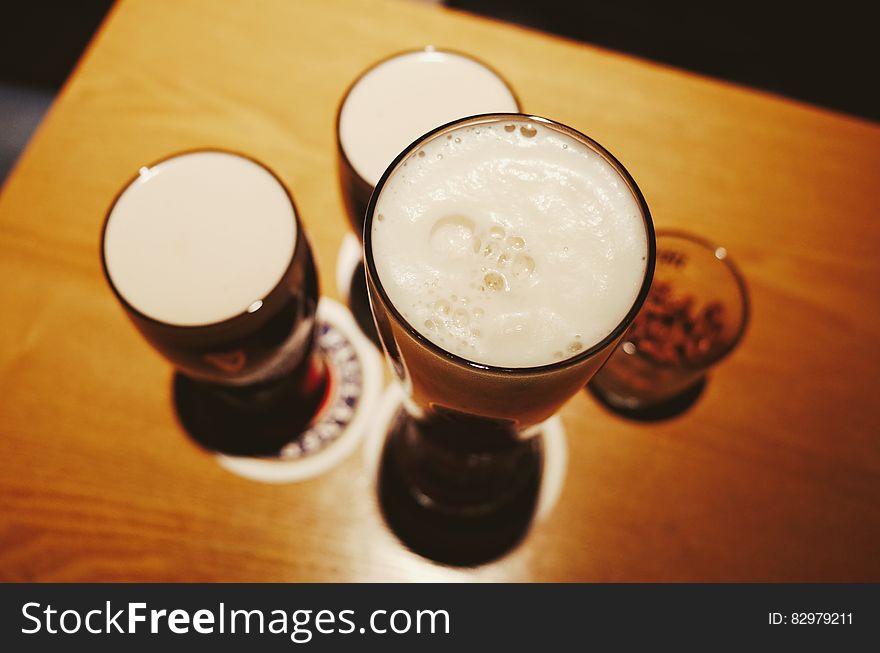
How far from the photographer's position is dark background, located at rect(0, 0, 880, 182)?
1.81 m

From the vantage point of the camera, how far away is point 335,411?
2.53 ft

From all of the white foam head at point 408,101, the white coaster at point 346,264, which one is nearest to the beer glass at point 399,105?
the white foam head at point 408,101

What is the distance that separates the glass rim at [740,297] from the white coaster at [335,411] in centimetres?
31

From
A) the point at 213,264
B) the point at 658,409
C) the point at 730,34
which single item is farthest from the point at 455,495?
the point at 730,34

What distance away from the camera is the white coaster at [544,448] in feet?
2.44

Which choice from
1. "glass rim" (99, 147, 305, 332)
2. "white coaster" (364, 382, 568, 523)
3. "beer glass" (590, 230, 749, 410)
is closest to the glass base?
"white coaster" (364, 382, 568, 523)

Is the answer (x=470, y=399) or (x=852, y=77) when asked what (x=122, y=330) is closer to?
(x=470, y=399)

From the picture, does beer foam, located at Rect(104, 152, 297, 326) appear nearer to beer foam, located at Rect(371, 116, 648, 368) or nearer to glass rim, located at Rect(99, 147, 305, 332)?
glass rim, located at Rect(99, 147, 305, 332)

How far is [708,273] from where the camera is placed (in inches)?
30.9

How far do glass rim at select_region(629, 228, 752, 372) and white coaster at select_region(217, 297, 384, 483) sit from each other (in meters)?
0.31
